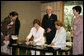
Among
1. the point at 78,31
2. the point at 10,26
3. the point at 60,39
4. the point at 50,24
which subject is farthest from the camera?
the point at 50,24

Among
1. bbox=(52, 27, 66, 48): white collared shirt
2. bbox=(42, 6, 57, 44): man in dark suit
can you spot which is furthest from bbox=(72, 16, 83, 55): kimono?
bbox=(42, 6, 57, 44): man in dark suit

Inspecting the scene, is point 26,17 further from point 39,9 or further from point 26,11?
point 39,9

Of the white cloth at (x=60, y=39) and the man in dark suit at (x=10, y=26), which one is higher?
the man in dark suit at (x=10, y=26)

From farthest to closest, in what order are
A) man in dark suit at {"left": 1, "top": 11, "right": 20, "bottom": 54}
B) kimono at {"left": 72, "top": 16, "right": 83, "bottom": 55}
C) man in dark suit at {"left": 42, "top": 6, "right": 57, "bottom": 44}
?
man in dark suit at {"left": 42, "top": 6, "right": 57, "bottom": 44} → man in dark suit at {"left": 1, "top": 11, "right": 20, "bottom": 54} → kimono at {"left": 72, "top": 16, "right": 83, "bottom": 55}

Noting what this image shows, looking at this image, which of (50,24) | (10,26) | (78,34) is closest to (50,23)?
(50,24)

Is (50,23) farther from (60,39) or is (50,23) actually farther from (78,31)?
(78,31)

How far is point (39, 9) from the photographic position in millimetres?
6648

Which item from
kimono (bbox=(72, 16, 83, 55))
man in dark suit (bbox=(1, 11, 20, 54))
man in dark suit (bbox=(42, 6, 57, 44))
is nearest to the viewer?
kimono (bbox=(72, 16, 83, 55))

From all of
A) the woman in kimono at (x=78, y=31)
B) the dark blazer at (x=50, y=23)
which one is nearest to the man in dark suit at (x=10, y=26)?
the dark blazer at (x=50, y=23)

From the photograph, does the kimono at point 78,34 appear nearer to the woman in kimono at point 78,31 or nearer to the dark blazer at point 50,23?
the woman in kimono at point 78,31

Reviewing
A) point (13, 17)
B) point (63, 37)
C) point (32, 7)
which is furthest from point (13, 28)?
point (32, 7)

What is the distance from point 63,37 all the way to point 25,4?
3524 mm

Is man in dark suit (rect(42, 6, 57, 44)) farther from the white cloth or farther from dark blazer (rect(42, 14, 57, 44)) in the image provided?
the white cloth

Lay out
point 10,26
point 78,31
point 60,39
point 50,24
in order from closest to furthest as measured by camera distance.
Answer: point 78,31
point 60,39
point 10,26
point 50,24
